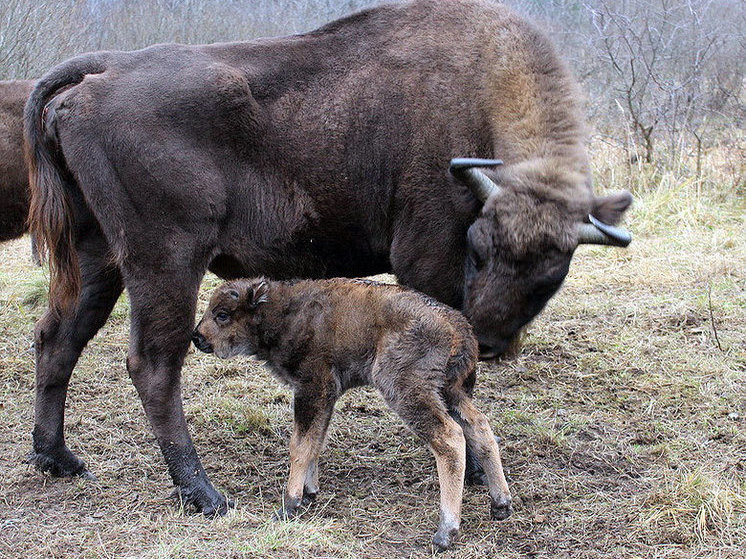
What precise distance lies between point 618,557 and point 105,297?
324 centimetres

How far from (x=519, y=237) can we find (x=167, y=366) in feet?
6.55

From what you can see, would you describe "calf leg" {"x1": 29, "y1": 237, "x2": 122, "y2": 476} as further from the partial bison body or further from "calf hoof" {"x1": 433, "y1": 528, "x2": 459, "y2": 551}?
the partial bison body

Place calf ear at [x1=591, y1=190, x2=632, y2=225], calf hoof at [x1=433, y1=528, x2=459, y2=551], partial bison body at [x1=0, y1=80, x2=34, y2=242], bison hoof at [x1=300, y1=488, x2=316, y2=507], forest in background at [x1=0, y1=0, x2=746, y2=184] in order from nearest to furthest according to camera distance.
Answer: calf hoof at [x1=433, y1=528, x2=459, y2=551] < bison hoof at [x1=300, y1=488, x2=316, y2=507] < calf ear at [x1=591, y1=190, x2=632, y2=225] < partial bison body at [x1=0, y1=80, x2=34, y2=242] < forest in background at [x1=0, y1=0, x2=746, y2=184]

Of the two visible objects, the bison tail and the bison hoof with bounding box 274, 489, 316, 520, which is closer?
the bison hoof with bounding box 274, 489, 316, 520

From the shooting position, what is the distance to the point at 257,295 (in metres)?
4.52

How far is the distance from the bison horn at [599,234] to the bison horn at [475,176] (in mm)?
502

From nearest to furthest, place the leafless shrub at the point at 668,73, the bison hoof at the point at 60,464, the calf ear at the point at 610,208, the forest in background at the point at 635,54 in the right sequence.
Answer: the calf ear at the point at 610,208 → the bison hoof at the point at 60,464 → the forest in background at the point at 635,54 → the leafless shrub at the point at 668,73

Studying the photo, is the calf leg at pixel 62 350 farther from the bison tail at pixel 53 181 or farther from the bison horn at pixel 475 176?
the bison horn at pixel 475 176

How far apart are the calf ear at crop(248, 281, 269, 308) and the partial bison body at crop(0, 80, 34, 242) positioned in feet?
11.4

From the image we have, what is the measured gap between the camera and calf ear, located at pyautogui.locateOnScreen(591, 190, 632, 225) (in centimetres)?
460

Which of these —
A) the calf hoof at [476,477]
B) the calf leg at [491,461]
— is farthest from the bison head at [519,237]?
the calf hoof at [476,477]

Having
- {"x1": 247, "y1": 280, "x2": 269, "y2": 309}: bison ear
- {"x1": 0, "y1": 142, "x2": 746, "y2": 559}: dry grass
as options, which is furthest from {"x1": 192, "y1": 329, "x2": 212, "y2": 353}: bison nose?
{"x1": 0, "y1": 142, "x2": 746, "y2": 559}: dry grass

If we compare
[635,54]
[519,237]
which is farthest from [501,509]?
[635,54]

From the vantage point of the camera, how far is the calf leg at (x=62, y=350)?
4957 mm
